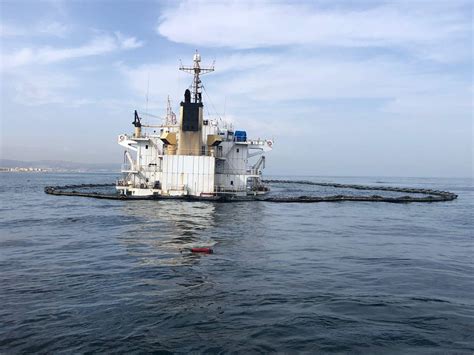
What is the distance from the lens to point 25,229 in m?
28.4

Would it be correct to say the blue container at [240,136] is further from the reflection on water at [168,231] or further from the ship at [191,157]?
the reflection on water at [168,231]

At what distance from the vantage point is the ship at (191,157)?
49.2m

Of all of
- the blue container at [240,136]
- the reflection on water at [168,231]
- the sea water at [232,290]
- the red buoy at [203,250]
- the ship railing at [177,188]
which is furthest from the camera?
the blue container at [240,136]

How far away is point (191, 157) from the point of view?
48719 millimetres

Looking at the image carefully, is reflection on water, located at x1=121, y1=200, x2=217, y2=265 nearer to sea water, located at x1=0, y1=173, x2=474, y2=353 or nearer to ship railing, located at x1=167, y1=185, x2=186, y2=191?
sea water, located at x1=0, y1=173, x2=474, y2=353

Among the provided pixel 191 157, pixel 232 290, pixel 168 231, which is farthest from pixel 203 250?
pixel 191 157

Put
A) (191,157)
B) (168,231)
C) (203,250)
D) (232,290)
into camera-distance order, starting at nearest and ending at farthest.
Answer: (232,290) → (203,250) → (168,231) → (191,157)

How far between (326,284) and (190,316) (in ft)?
19.5

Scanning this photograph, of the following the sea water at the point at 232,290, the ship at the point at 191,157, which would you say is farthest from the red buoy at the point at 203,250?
the ship at the point at 191,157

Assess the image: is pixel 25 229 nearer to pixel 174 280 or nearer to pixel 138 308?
pixel 174 280

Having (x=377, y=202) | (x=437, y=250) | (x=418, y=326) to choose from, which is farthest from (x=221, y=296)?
(x=377, y=202)

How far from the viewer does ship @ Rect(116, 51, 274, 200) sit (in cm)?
4919

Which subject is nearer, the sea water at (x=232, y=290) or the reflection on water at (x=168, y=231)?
the sea water at (x=232, y=290)

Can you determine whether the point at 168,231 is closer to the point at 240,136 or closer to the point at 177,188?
the point at 177,188
